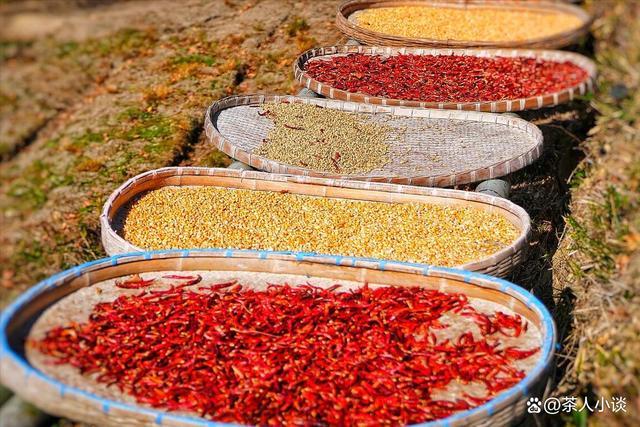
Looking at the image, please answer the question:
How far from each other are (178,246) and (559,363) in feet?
7.46

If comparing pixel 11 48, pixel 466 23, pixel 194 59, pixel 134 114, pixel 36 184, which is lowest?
pixel 36 184

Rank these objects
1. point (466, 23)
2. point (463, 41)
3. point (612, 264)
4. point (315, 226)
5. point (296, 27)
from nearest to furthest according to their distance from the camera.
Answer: point (612, 264), point (315, 226), point (463, 41), point (466, 23), point (296, 27)

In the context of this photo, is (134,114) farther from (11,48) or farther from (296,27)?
(296,27)

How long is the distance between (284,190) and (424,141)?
1.29 m

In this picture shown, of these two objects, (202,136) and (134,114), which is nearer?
(202,136)

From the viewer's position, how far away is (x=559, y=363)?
12.8 ft

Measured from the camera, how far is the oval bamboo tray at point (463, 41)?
22.2ft

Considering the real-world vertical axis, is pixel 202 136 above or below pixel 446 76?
below

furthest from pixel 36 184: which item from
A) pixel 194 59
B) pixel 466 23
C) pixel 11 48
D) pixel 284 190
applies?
pixel 466 23

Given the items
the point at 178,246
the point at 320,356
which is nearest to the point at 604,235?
the point at 320,356

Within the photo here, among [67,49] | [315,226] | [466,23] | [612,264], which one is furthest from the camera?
[67,49]

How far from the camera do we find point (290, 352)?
10.8 ft

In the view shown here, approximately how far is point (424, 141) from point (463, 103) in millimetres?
608

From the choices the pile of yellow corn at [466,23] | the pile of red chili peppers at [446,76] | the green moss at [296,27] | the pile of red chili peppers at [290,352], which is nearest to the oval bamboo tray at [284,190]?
the pile of red chili peppers at [290,352]
